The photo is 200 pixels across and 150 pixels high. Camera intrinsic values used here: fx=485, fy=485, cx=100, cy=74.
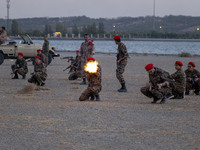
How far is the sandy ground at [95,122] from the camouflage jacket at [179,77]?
53 cm

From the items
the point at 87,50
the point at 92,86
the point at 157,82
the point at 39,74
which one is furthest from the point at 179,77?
the point at 39,74

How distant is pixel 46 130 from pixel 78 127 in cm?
66

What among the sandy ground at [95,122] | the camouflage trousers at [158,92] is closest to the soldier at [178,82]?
the sandy ground at [95,122]

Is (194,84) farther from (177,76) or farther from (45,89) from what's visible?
(45,89)

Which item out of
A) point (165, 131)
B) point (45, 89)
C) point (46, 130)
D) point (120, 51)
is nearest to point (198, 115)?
point (165, 131)

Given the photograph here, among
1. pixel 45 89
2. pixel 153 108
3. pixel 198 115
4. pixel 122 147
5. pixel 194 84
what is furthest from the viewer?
pixel 45 89

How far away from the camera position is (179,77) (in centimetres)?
1321

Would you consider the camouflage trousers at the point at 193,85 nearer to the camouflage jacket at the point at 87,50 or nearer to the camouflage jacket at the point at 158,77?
the camouflage jacket at the point at 158,77

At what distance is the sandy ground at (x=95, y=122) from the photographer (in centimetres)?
754

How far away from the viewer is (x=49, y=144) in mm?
7434

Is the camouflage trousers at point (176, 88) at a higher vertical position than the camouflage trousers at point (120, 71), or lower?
lower

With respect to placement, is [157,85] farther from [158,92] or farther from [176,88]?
[176,88]

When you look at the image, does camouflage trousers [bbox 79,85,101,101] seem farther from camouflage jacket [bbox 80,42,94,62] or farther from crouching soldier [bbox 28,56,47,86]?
camouflage jacket [bbox 80,42,94,62]

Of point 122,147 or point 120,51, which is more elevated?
point 120,51
